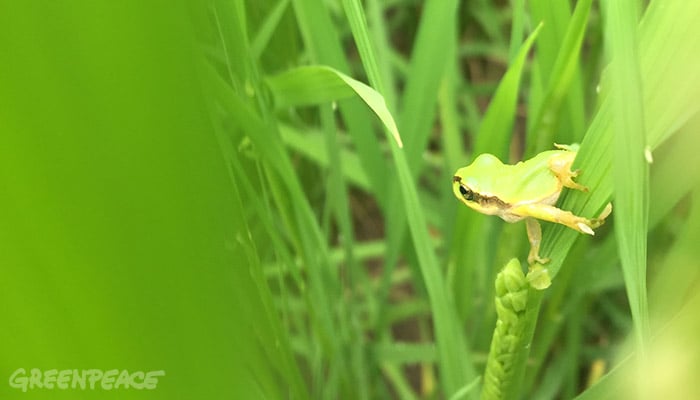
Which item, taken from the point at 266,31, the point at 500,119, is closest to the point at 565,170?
the point at 500,119

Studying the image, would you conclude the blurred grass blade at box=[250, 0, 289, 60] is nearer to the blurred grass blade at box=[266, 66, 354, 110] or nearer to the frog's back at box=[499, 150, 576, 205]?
the blurred grass blade at box=[266, 66, 354, 110]

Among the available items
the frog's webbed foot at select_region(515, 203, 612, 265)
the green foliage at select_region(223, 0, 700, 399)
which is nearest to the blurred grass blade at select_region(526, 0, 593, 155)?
the green foliage at select_region(223, 0, 700, 399)

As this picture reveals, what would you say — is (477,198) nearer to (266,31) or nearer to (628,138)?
(628,138)

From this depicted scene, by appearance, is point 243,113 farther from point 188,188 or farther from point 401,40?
point 401,40

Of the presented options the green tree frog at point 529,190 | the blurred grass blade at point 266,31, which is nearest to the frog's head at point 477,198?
the green tree frog at point 529,190

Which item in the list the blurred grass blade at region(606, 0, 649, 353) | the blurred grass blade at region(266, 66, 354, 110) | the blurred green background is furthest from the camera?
the blurred grass blade at region(266, 66, 354, 110)
